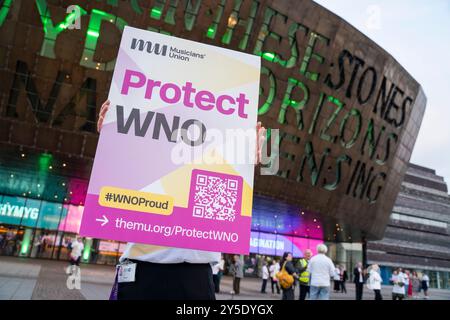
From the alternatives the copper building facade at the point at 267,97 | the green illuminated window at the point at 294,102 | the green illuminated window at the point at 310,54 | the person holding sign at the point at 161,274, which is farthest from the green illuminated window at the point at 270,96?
the person holding sign at the point at 161,274

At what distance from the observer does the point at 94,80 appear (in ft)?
70.2

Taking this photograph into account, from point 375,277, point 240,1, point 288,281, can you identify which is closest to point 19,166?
point 240,1

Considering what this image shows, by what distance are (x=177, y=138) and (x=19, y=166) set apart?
85.6 ft

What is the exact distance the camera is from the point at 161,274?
244 cm

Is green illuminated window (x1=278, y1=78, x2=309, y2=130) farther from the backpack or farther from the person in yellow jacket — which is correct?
the backpack

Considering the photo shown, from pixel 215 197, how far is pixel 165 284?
0.66 meters

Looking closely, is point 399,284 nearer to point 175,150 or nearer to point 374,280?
point 374,280

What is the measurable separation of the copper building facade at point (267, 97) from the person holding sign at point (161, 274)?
2013 cm

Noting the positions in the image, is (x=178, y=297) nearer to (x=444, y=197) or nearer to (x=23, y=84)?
(x=23, y=84)

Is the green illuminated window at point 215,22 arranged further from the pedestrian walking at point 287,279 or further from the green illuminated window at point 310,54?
the pedestrian walking at point 287,279

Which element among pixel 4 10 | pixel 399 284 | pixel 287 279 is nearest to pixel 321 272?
pixel 287 279

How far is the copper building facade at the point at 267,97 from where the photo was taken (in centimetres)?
2056

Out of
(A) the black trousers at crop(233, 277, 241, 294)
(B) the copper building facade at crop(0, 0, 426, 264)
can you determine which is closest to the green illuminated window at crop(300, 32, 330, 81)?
(B) the copper building facade at crop(0, 0, 426, 264)

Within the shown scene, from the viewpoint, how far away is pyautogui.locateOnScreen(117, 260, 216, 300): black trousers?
2.41m
